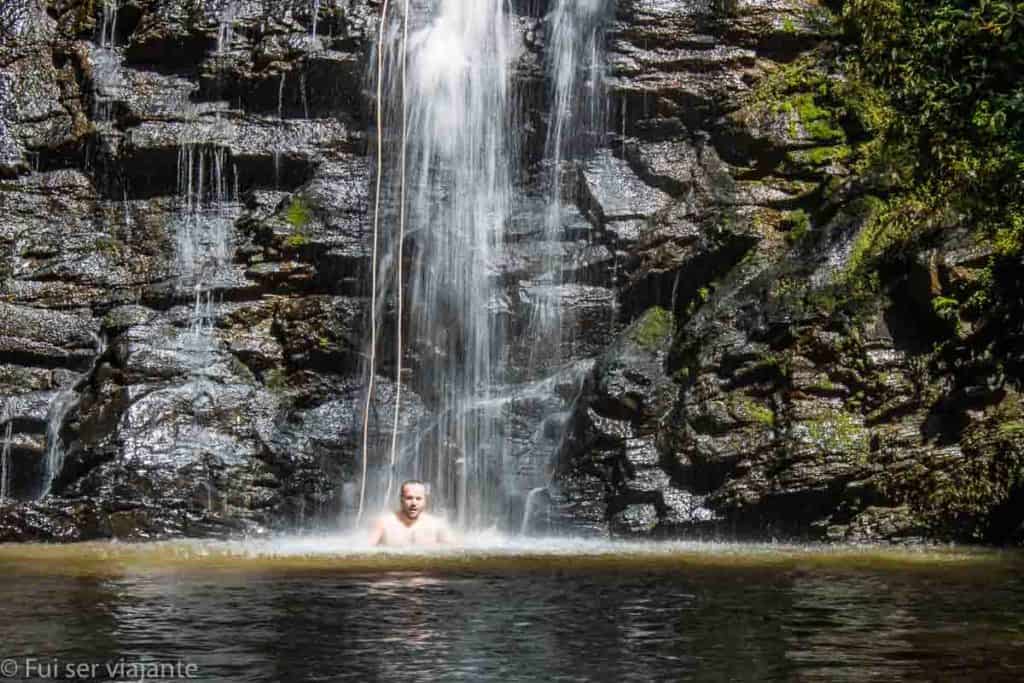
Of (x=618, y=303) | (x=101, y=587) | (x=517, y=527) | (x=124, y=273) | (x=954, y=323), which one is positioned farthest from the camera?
(x=124, y=273)

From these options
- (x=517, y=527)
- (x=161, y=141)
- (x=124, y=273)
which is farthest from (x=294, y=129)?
(x=517, y=527)

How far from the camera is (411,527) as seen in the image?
10.9 m

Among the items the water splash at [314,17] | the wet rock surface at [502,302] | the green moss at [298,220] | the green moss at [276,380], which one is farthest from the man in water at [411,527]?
the water splash at [314,17]

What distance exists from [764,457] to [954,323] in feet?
7.72

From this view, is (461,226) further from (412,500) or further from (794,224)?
(412,500)

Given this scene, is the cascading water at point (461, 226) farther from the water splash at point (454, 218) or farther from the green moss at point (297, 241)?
the green moss at point (297, 241)

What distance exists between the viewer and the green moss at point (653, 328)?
542 inches

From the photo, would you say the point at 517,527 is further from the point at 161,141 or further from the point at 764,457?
the point at 161,141

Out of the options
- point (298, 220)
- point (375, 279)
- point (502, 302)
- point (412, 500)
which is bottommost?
point (412, 500)

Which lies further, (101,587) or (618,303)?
(618,303)

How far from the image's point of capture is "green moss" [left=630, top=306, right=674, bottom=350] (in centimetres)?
1377

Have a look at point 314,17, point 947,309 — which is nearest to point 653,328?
point 947,309

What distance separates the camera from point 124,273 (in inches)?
631

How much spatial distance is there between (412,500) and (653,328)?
4337 millimetres
